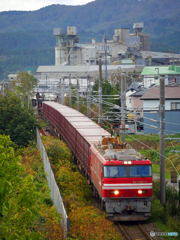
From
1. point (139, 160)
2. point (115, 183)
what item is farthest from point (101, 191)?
point (139, 160)

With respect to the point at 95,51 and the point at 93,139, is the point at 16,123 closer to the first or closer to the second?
the point at 93,139

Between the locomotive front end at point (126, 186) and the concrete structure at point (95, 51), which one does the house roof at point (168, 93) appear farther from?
the concrete structure at point (95, 51)

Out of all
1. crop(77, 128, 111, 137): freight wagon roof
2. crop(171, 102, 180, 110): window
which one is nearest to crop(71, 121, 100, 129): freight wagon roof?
crop(77, 128, 111, 137): freight wagon roof

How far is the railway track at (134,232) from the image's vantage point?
13180 mm

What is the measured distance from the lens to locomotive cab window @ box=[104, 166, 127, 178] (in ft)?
46.3

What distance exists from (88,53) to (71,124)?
108 meters

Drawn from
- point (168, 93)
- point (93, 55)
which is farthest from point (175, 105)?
point (93, 55)

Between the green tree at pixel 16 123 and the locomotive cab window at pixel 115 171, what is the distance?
1821 cm

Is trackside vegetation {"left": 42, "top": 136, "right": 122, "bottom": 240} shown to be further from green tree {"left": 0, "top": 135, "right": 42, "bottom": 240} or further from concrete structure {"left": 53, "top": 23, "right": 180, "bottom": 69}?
concrete structure {"left": 53, "top": 23, "right": 180, "bottom": 69}

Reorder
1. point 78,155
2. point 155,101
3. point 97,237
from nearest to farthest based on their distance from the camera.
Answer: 1. point 97,237
2. point 78,155
3. point 155,101

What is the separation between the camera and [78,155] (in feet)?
→ 78.2

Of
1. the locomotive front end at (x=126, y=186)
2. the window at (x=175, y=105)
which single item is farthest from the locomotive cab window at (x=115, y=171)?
the window at (x=175, y=105)

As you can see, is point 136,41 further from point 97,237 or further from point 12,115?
point 97,237

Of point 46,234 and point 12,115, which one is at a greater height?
point 12,115
